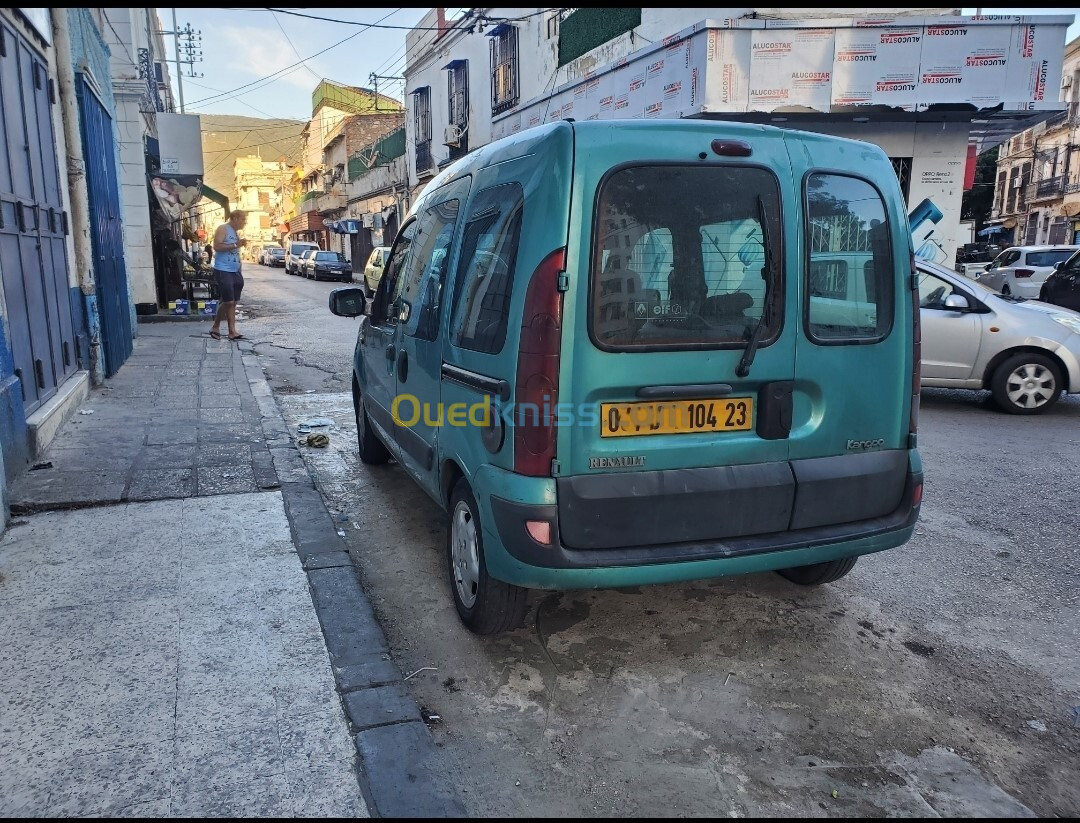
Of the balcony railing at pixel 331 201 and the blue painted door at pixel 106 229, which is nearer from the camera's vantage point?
the blue painted door at pixel 106 229

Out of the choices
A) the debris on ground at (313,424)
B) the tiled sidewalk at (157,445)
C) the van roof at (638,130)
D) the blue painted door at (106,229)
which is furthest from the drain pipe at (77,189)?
the van roof at (638,130)

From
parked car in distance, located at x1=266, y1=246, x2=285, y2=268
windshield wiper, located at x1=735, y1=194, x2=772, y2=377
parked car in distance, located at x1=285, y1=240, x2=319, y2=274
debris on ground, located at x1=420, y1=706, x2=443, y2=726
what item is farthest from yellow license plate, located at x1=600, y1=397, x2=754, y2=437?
parked car in distance, located at x1=266, y1=246, x2=285, y2=268

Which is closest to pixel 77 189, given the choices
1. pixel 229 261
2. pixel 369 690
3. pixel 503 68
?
pixel 229 261

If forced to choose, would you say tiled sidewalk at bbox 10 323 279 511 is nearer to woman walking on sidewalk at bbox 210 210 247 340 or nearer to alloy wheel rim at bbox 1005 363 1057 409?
woman walking on sidewalk at bbox 210 210 247 340

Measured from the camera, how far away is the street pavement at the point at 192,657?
2.40 metres

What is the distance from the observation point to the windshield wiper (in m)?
2.97

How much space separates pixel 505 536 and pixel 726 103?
13101 millimetres

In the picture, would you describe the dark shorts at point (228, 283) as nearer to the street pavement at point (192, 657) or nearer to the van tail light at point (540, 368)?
the street pavement at point (192, 657)

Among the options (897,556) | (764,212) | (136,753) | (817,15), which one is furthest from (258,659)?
(817,15)

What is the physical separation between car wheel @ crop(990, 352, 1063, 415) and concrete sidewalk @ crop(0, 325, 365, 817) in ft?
22.6

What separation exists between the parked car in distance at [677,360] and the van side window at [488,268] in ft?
0.05

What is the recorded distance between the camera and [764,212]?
2986mm

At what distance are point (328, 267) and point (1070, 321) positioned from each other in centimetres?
3125

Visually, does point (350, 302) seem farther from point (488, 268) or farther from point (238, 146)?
point (238, 146)
